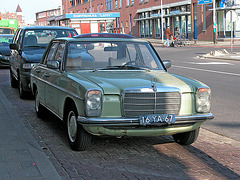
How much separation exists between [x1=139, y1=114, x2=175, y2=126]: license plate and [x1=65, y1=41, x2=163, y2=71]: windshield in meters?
1.36

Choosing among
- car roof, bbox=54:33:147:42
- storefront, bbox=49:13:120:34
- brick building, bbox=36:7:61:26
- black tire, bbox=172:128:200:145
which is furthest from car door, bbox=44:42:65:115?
brick building, bbox=36:7:61:26

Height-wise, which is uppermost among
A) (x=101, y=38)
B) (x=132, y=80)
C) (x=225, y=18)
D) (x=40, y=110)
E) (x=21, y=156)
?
(x=225, y=18)

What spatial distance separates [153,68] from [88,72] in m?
1.10

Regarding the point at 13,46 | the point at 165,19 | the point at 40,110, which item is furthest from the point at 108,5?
the point at 40,110

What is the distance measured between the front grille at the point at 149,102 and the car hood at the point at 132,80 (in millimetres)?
109

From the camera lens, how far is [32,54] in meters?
10.7

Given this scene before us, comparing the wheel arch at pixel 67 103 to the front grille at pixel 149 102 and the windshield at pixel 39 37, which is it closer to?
the front grille at pixel 149 102

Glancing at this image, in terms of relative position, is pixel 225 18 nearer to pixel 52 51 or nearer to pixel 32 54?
pixel 32 54

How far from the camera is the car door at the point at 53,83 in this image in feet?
21.3

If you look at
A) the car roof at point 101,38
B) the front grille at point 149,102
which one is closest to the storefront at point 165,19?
the car roof at point 101,38

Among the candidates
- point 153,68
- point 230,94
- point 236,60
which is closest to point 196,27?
point 236,60

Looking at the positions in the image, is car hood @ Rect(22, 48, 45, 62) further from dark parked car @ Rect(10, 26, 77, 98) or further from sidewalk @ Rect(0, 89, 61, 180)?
sidewalk @ Rect(0, 89, 61, 180)

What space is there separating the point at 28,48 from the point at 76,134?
20.7 feet

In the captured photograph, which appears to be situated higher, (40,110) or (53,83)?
(53,83)
